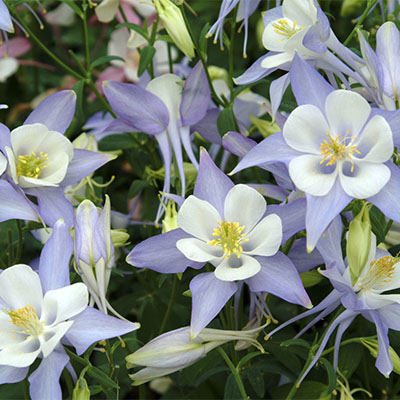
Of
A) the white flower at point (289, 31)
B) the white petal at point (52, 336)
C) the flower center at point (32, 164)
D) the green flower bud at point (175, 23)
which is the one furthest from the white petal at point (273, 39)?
the white petal at point (52, 336)

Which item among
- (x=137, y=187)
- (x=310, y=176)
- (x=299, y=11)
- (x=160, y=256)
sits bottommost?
(x=137, y=187)

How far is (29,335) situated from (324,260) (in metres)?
0.36

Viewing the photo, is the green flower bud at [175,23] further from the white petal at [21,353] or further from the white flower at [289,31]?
the white petal at [21,353]

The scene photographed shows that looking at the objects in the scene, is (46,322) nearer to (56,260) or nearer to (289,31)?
(56,260)

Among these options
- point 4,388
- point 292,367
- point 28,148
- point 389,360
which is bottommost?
point 4,388

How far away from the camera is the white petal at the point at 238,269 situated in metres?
0.76

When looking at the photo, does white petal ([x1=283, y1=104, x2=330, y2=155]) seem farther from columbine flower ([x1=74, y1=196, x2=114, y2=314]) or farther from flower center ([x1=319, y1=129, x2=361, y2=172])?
columbine flower ([x1=74, y1=196, x2=114, y2=314])

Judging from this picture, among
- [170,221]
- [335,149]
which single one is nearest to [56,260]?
[170,221]

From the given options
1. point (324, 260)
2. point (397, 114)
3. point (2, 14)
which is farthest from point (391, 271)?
point (2, 14)

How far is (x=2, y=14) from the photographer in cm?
92

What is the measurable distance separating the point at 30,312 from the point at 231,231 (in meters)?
0.25

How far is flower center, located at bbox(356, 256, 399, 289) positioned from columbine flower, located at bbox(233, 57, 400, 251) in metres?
0.08

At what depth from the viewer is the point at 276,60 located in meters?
0.88

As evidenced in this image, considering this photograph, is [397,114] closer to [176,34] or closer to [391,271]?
[391,271]
